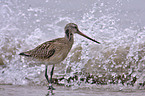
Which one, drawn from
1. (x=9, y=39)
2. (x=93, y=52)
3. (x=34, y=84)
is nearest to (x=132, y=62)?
(x=93, y=52)

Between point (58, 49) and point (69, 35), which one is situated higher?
point (69, 35)

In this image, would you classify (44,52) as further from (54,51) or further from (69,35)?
(69,35)

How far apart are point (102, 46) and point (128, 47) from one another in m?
0.52

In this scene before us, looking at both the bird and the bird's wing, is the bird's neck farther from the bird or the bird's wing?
the bird's wing

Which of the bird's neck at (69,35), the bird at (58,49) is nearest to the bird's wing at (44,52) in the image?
the bird at (58,49)

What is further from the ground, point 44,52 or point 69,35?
point 69,35

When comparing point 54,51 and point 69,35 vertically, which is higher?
point 69,35

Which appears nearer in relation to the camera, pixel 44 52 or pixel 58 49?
pixel 58 49

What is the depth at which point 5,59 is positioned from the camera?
5477 mm

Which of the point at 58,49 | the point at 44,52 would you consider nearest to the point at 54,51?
the point at 58,49

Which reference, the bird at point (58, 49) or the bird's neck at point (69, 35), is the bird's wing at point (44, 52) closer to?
the bird at point (58, 49)

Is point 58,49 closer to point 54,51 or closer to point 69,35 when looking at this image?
point 54,51

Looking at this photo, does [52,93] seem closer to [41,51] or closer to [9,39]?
[41,51]

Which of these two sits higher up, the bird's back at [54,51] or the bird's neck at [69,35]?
the bird's neck at [69,35]
